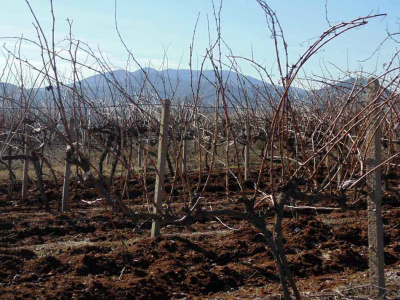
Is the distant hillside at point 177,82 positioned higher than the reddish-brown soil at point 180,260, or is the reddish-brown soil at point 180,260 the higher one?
the distant hillside at point 177,82

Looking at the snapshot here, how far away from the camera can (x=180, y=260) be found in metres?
4.39

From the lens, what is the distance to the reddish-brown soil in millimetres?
3723

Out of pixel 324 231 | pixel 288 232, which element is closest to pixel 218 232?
pixel 288 232

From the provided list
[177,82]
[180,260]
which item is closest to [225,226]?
[180,260]

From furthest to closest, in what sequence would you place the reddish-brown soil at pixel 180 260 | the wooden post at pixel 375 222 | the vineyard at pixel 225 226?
the reddish-brown soil at pixel 180 260
the wooden post at pixel 375 222
the vineyard at pixel 225 226

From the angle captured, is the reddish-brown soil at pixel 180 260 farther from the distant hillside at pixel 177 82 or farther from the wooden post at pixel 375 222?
the distant hillside at pixel 177 82

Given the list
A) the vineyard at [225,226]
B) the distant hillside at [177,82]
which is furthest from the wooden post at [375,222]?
the distant hillside at [177,82]

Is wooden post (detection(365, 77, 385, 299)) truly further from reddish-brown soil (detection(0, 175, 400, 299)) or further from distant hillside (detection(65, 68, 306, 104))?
distant hillside (detection(65, 68, 306, 104))

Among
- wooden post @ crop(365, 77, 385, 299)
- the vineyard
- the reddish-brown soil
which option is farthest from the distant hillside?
the reddish-brown soil

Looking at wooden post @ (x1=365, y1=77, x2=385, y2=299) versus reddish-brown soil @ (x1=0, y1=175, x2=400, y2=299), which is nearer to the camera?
wooden post @ (x1=365, y1=77, x2=385, y2=299)

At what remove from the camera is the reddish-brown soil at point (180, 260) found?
3.72 m

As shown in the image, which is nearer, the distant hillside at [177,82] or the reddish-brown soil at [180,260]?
the distant hillside at [177,82]

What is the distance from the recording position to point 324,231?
5.21m

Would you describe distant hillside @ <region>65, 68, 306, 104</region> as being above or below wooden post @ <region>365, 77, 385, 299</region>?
above
